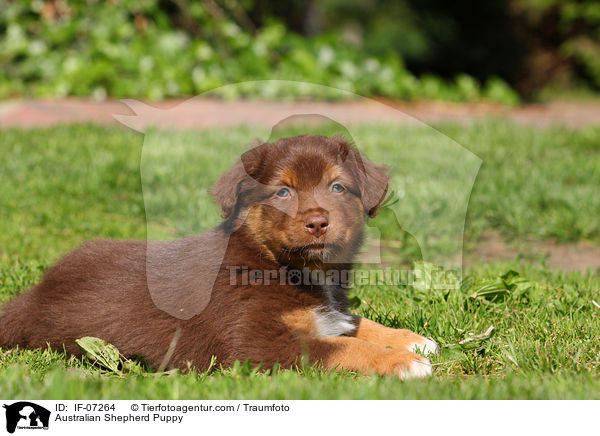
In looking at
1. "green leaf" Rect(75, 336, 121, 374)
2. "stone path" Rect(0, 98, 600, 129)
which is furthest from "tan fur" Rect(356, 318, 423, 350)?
"stone path" Rect(0, 98, 600, 129)

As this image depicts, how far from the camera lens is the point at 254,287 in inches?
127

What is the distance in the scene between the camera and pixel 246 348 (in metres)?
3.07

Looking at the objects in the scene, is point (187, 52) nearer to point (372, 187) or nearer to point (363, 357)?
point (372, 187)

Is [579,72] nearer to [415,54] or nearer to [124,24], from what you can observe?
[415,54]

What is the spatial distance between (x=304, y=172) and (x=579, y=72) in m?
18.2

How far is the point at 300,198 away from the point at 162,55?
26.9ft

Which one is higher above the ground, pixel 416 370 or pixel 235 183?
pixel 235 183

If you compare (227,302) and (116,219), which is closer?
(227,302)

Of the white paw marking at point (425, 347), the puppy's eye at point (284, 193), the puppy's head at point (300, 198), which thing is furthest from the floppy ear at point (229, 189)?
the white paw marking at point (425, 347)

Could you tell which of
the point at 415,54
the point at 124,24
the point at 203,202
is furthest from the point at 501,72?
the point at 203,202
